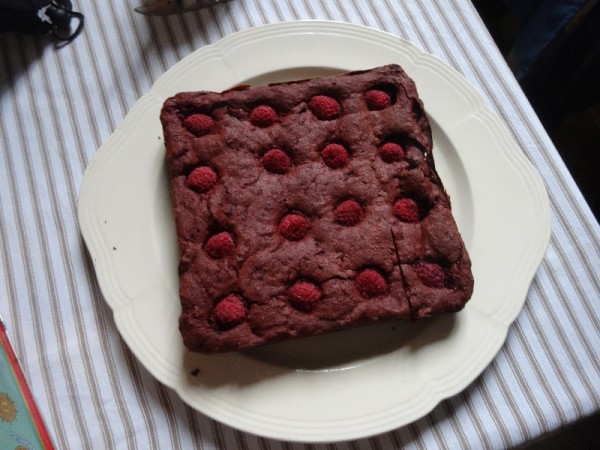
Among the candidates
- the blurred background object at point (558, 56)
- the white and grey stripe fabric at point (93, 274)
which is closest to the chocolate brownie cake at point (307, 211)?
the white and grey stripe fabric at point (93, 274)

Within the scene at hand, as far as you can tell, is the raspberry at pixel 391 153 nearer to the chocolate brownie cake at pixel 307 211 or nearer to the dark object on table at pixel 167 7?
the chocolate brownie cake at pixel 307 211

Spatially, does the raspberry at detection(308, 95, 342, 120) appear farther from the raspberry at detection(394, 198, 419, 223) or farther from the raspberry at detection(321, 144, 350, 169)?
the raspberry at detection(394, 198, 419, 223)

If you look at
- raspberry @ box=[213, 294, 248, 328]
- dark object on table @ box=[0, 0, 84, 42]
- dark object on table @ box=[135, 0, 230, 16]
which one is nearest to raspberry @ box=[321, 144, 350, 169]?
raspberry @ box=[213, 294, 248, 328]

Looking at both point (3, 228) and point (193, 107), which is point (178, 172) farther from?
point (3, 228)

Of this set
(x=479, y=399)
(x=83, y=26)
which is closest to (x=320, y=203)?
(x=479, y=399)

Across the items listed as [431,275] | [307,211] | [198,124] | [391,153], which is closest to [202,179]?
[198,124]
